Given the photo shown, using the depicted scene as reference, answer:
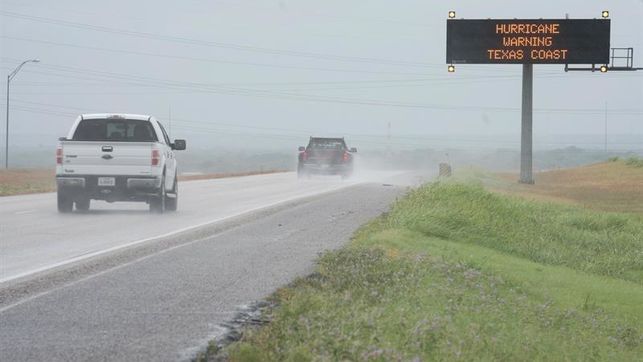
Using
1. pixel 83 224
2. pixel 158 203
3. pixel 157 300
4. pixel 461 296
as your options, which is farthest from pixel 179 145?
pixel 157 300

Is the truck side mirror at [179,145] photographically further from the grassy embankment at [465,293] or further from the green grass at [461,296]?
the green grass at [461,296]

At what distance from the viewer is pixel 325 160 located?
5206 cm

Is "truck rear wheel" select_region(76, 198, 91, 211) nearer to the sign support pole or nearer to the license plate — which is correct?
the license plate

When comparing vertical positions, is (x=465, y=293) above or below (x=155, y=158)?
below

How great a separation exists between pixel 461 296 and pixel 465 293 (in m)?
0.51

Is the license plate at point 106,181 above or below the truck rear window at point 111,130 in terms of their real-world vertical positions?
below

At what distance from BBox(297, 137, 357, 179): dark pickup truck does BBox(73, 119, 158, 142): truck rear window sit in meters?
27.5

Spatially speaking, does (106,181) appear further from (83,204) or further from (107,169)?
(83,204)

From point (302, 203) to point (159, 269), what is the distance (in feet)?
49.8

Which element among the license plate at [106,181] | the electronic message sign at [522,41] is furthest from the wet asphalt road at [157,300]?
the electronic message sign at [522,41]

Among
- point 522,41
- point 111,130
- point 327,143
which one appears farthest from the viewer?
point 327,143

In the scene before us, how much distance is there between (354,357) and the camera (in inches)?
287

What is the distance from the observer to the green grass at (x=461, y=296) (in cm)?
798

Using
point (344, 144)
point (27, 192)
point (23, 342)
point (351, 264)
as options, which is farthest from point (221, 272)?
point (344, 144)
